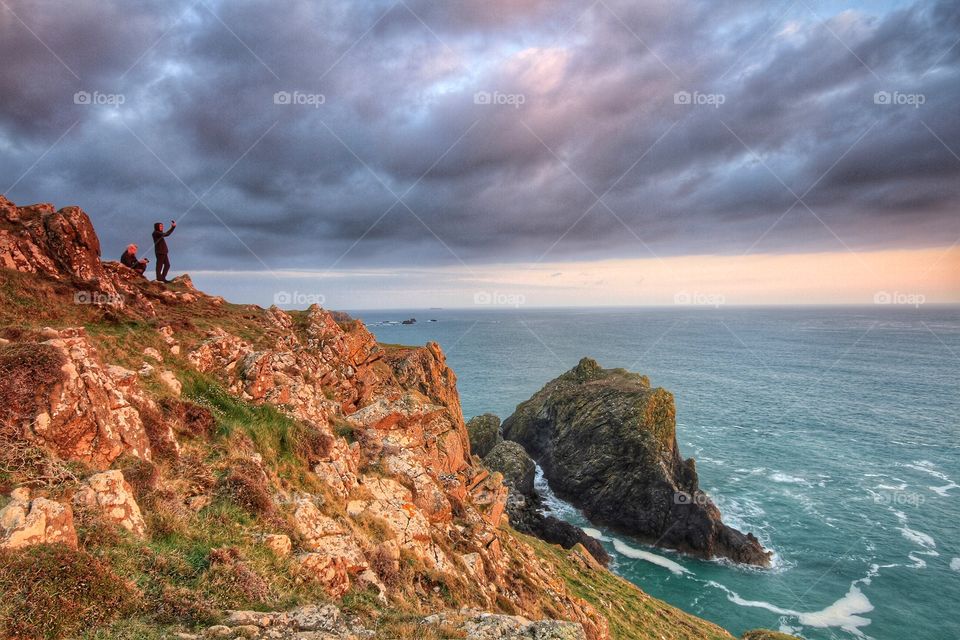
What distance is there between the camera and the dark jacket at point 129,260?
898 inches

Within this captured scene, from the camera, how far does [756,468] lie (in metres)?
63.8

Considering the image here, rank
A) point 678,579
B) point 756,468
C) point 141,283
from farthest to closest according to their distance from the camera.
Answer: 1. point 756,468
2. point 678,579
3. point 141,283

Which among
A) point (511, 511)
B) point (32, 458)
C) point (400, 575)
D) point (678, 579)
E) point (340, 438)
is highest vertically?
point (32, 458)

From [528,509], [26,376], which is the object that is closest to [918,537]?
[528,509]

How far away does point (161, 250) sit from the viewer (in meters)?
23.0

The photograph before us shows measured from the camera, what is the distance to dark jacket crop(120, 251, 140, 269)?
74.8 ft

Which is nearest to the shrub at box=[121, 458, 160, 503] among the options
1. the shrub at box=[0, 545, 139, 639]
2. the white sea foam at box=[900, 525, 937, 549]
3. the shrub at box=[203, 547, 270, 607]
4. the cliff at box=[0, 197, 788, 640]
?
the cliff at box=[0, 197, 788, 640]

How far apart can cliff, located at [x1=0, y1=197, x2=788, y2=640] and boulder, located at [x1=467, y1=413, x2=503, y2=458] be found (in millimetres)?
41305

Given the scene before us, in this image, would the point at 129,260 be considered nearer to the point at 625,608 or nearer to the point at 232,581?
the point at 232,581

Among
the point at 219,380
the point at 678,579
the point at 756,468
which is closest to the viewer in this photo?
the point at 219,380

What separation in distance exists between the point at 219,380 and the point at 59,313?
6.12 meters

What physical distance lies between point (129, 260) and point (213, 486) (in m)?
17.1

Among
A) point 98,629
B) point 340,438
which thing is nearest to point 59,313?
point 340,438

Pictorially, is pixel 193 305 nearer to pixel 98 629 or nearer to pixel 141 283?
pixel 141 283
